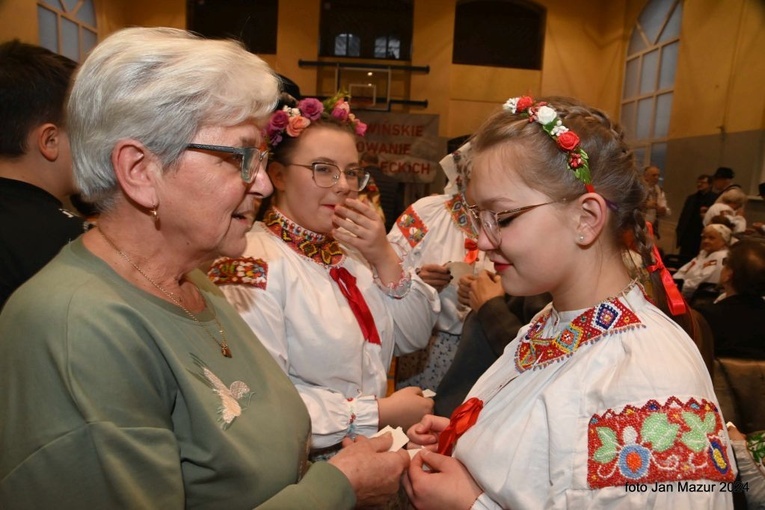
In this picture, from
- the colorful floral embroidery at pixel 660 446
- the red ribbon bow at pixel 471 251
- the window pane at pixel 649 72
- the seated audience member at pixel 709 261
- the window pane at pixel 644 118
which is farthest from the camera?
the window pane at pixel 644 118

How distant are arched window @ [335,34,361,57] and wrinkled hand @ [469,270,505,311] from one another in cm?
970

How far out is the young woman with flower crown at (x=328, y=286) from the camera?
5.32ft

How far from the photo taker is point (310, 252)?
1.86 metres

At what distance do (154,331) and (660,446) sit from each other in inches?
36.9

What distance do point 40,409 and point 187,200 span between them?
0.44 m

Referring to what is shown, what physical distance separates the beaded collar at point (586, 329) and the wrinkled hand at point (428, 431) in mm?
345

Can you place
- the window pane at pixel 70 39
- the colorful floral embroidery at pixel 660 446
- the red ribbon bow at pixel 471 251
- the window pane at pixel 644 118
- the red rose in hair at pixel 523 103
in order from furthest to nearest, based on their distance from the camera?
1. the window pane at pixel 644 118
2. the window pane at pixel 70 39
3. the red ribbon bow at pixel 471 251
4. the red rose in hair at pixel 523 103
5. the colorful floral embroidery at pixel 660 446

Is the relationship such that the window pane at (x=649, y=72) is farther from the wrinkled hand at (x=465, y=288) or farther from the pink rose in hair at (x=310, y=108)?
the pink rose in hair at (x=310, y=108)

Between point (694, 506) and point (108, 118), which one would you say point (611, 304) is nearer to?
point (694, 506)

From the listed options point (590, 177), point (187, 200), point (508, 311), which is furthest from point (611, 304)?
point (187, 200)

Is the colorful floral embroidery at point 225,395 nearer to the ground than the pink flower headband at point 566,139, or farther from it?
nearer to the ground

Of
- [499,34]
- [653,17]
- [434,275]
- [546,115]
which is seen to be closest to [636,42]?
[653,17]

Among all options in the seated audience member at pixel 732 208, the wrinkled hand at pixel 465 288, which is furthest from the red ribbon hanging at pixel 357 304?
the seated audience member at pixel 732 208

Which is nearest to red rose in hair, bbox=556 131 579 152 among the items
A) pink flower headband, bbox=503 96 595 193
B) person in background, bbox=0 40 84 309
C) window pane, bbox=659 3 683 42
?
pink flower headband, bbox=503 96 595 193
